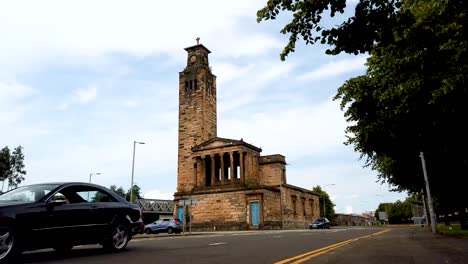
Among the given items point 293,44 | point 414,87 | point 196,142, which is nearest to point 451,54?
point 414,87

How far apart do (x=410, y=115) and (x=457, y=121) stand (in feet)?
5.42

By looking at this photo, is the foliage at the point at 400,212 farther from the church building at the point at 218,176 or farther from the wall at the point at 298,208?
the church building at the point at 218,176

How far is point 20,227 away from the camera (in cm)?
709

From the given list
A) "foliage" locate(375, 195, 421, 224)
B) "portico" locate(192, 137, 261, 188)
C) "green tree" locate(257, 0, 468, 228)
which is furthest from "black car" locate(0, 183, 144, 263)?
"foliage" locate(375, 195, 421, 224)

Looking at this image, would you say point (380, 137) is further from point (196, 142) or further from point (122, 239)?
point (196, 142)

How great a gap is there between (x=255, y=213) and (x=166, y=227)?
15.5m

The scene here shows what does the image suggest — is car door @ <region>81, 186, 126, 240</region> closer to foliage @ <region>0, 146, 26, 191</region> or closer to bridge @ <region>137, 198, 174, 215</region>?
bridge @ <region>137, 198, 174, 215</region>

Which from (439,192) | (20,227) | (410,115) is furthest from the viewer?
(439,192)

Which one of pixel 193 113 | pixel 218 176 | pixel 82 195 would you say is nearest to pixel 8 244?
pixel 82 195

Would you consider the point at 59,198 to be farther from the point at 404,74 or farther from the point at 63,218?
the point at 404,74

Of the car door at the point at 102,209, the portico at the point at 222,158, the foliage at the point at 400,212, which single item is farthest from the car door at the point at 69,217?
the foliage at the point at 400,212

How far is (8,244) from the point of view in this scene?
6941 mm

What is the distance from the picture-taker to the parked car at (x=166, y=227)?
35.8m

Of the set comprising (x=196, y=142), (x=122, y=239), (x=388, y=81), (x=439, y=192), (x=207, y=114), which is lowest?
(x=122, y=239)
